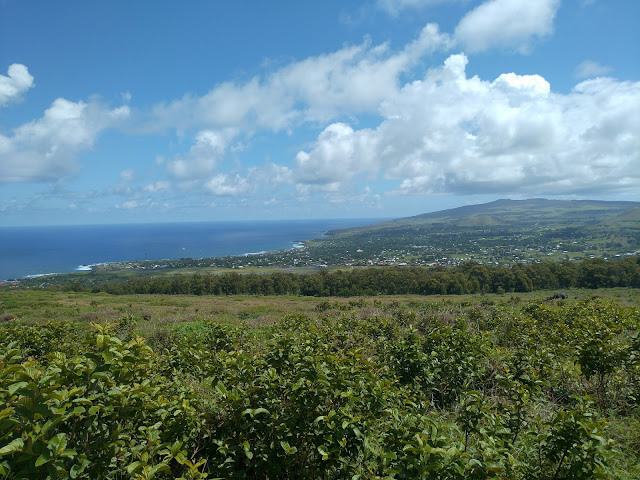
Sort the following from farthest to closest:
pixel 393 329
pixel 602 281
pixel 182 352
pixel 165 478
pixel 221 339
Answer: pixel 602 281 < pixel 393 329 < pixel 221 339 < pixel 182 352 < pixel 165 478

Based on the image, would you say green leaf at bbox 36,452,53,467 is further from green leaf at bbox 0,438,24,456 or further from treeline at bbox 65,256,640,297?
treeline at bbox 65,256,640,297

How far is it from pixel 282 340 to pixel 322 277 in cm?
5661

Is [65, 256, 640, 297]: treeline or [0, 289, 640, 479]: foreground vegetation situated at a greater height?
[0, 289, 640, 479]: foreground vegetation

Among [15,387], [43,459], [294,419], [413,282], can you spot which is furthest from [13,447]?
[413,282]

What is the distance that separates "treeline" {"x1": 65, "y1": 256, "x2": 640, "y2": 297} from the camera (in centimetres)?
5247

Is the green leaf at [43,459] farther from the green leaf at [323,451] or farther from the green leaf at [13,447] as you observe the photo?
the green leaf at [323,451]

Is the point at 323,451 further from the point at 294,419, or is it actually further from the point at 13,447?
the point at 13,447

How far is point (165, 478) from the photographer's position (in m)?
2.95

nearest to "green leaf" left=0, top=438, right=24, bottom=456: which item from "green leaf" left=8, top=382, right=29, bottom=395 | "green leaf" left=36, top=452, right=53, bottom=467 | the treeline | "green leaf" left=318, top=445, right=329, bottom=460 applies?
"green leaf" left=36, top=452, right=53, bottom=467

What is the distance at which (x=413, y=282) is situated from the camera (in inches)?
2208

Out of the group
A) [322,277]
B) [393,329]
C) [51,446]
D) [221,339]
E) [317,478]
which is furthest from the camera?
[322,277]

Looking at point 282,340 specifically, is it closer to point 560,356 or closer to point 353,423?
point 353,423

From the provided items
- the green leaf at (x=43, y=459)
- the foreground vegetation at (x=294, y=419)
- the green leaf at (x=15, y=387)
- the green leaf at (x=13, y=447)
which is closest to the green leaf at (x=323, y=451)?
the foreground vegetation at (x=294, y=419)

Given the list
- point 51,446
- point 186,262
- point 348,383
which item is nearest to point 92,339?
point 51,446
